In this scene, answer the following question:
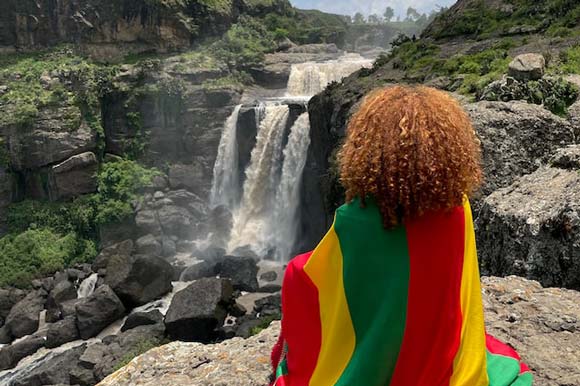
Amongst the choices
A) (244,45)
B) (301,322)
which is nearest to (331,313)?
(301,322)

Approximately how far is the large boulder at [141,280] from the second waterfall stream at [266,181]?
18.4 ft

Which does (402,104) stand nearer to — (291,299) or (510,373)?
(291,299)

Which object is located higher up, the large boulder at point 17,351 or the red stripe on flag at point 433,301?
the red stripe on flag at point 433,301

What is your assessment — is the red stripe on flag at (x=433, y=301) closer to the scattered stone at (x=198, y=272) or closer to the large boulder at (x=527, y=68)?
the large boulder at (x=527, y=68)

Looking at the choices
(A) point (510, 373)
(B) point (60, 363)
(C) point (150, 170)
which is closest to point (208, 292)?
(B) point (60, 363)

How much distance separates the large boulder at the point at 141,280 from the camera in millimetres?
17797

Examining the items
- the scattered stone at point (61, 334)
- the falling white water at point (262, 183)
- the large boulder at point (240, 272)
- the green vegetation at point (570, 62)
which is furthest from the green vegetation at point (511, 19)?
the scattered stone at point (61, 334)

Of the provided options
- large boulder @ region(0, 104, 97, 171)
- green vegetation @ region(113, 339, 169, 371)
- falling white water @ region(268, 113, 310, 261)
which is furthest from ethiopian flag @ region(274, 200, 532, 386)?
large boulder @ region(0, 104, 97, 171)

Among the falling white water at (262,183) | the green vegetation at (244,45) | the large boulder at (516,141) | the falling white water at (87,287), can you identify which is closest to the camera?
the large boulder at (516,141)

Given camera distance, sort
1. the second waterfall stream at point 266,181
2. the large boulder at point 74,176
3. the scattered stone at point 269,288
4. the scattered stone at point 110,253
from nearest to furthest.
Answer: the scattered stone at point 269,288
the scattered stone at point 110,253
the second waterfall stream at point 266,181
the large boulder at point 74,176

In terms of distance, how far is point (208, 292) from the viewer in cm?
1491

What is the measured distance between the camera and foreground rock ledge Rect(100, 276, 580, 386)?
3.44m

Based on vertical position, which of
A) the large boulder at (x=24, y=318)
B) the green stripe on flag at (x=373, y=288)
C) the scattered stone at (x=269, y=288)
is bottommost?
the large boulder at (x=24, y=318)

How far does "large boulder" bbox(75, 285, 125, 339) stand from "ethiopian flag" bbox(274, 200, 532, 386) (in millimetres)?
15855
